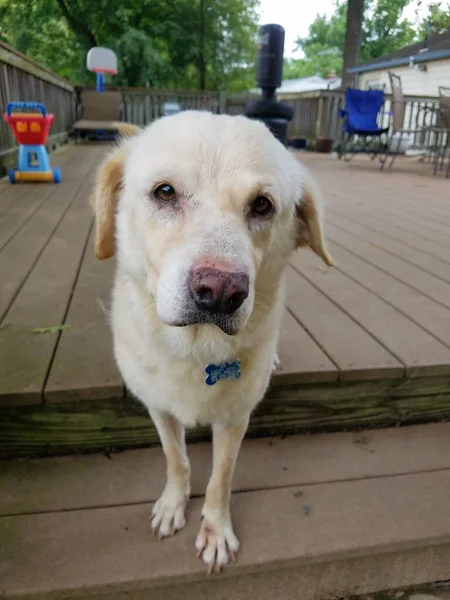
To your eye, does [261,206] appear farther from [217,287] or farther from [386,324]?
[386,324]

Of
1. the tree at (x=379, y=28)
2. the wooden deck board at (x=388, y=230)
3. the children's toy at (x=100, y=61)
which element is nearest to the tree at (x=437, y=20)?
the tree at (x=379, y=28)

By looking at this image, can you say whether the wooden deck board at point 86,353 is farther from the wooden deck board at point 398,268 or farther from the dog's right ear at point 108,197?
the wooden deck board at point 398,268

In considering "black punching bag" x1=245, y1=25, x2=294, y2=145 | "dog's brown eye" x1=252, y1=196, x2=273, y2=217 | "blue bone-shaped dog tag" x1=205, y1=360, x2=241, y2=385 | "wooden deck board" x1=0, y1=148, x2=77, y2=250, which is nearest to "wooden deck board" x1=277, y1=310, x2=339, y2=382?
"blue bone-shaped dog tag" x1=205, y1=360, x2=241, y2=385

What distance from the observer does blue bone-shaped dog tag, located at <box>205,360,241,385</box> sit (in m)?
1.32

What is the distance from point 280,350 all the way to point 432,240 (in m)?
2.10

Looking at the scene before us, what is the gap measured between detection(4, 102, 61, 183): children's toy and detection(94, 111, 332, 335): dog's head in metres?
3.70

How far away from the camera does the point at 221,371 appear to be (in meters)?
1.32

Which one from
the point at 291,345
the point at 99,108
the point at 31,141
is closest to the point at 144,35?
the point at 99,108

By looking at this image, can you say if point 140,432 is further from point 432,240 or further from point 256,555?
point 432,240

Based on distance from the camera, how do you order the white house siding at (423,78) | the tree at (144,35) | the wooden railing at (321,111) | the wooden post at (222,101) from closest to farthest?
1. the wooden railing at (321,111)
2. the wooden post at (222,101)
3. the white house siding at (423,78)
4. the tree at (144,35)

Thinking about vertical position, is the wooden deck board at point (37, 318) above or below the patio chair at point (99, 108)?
below

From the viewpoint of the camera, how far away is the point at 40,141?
4.81 meters

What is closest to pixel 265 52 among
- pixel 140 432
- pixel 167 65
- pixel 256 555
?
pixel 140 432

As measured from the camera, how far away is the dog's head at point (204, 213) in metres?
1.03
